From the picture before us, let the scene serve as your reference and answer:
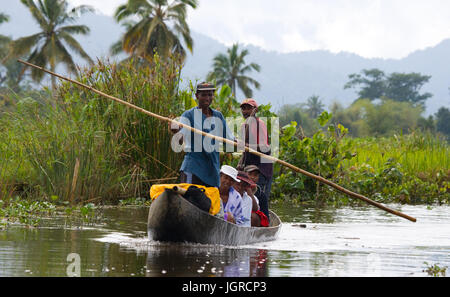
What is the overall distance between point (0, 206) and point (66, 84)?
348cm

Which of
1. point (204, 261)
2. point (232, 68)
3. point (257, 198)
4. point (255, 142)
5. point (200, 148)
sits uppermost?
point (232, 68)

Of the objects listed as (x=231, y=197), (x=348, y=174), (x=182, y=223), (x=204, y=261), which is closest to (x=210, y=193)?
(x=182, y=223)

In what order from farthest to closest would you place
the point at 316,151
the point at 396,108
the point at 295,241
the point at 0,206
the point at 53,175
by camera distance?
1. the point at 396,108
2. the point at 316,151
3. the point at 53,175
4. the point at 0,206
5. the point at 295,241

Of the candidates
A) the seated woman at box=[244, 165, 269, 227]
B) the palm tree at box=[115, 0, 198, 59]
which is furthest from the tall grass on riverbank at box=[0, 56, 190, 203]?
the palm tree at box=[115, 0, 198, 59]

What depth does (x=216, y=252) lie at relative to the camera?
757cm

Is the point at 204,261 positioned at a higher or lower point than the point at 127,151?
lower

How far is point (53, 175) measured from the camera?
1112cm

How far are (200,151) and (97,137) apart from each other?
13.9 ft

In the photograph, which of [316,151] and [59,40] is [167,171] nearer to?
[316,151]

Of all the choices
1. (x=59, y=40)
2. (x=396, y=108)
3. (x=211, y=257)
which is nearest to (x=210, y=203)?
(x=211, y=257)

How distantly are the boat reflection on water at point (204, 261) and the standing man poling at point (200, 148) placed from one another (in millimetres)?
773

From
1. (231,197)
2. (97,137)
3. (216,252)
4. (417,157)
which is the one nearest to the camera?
(216,252)

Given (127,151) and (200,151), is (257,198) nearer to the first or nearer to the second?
(200,151)
